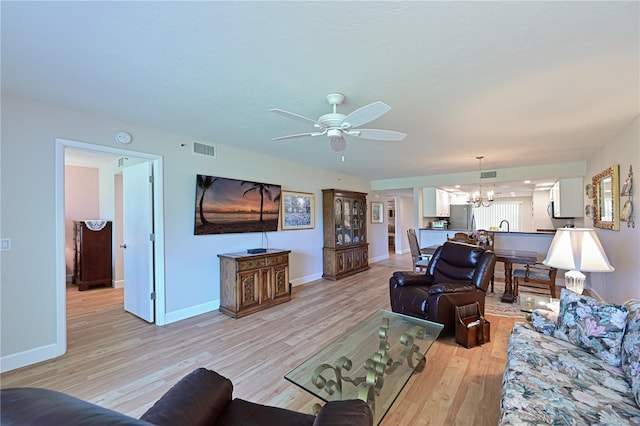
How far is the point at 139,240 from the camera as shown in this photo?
11.9 ft

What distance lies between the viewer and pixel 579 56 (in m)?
1.74

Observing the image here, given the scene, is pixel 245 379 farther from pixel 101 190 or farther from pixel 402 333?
pixel 101 190

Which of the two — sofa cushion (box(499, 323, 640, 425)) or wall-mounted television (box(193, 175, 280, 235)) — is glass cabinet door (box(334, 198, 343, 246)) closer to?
wall-mounted television (box(193, 175, 280, 235))

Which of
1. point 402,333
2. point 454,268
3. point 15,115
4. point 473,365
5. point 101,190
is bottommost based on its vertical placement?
point 473,365

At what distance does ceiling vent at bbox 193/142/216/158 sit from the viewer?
3.70 metres

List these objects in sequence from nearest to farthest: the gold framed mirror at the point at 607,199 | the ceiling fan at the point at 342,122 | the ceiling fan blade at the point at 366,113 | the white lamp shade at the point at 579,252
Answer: the ceiling fan blade at the point at 366,113 → the ceiling fan at the point at 342,122 → the white lamp shade at the point at 579,252 → the gold framed mirror at the point at 607,199

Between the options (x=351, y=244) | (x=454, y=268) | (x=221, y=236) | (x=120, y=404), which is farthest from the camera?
(x=351, y=244)

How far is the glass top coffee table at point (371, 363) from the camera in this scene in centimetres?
157

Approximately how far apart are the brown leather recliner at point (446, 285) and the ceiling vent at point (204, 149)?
3.13m

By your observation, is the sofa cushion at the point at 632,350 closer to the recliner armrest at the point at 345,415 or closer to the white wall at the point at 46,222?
the recliner armrest at the point at 345,415

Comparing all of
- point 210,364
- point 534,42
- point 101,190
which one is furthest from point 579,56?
point 101,190

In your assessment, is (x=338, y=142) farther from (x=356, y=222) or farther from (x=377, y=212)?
(x=377, y=212)

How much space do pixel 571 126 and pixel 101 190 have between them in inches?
316

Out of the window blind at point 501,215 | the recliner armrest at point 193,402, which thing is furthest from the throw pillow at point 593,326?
the window blind at point 501,215
